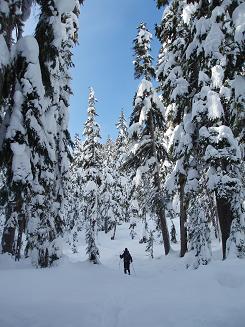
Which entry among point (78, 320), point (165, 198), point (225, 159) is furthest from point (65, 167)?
point (78, 320)

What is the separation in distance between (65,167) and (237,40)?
15.3 m

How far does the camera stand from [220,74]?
43.5ft

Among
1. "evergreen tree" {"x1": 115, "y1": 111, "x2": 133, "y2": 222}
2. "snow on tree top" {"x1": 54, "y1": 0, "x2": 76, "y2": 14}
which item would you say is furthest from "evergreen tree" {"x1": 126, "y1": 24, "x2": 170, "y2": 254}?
"evergreen tree" {"x1": 115, "y1": 111, "x2": 133, "y2": 222}

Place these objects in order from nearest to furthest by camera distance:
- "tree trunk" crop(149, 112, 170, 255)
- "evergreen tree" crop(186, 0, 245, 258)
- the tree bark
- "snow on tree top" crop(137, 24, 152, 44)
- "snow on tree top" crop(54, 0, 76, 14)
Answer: "snow on tree top" crop(54, 0, 76, 14), "evergreen tree" crop(186, 0, 245, 258), the tree bark, "tree trunk" crop(149, 112, 170, 255), "snow on tree top" crop(137, 24, 152, 44)

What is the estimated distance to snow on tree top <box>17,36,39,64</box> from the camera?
8.82m

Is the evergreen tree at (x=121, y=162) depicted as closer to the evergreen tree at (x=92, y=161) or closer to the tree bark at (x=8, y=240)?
the evergreen tree at (x=92, y=161)

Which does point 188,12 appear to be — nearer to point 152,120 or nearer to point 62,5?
point 62,5

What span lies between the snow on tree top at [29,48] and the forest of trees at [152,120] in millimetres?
22

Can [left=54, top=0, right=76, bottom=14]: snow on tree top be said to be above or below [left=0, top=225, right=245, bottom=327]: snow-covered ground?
above

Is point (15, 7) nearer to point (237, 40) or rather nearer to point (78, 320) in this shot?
point (237, 40)

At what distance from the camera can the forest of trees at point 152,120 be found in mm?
8992

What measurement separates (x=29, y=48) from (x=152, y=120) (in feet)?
66.7

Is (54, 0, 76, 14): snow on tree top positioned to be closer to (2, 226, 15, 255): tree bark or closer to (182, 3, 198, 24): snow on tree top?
(182, 3, 198, 24): snow on tree top

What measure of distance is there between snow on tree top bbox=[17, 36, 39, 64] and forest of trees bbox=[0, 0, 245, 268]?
2 cm
